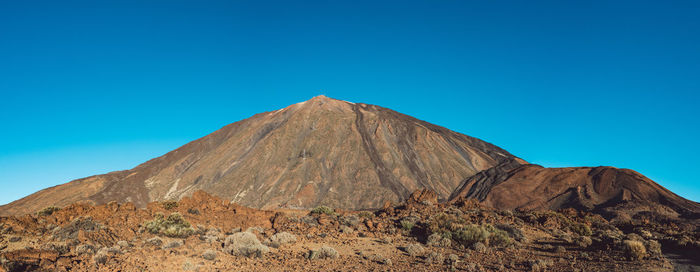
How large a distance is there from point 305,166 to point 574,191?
44041 millimetres

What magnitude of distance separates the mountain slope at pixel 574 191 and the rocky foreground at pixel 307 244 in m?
32.2

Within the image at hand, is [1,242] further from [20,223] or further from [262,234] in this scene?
[262,234]

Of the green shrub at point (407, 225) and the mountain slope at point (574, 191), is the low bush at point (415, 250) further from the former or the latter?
the mountain slope at point (574, 191)

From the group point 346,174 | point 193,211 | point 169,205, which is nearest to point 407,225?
point 193,211

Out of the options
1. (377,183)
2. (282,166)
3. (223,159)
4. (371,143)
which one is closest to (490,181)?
(377,183)

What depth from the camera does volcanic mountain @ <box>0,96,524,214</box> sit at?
63.9 meters

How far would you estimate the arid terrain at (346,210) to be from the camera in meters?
11.5

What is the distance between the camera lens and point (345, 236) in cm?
1591

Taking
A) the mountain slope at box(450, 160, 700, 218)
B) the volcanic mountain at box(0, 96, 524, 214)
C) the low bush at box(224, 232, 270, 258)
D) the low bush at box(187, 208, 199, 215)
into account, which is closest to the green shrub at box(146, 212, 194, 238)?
the low bush at box(187, 208, 199, 215)

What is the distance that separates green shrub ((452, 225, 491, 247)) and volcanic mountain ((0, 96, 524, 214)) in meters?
46.5

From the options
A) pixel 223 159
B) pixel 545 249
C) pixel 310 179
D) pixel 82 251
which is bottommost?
pixel 545 249

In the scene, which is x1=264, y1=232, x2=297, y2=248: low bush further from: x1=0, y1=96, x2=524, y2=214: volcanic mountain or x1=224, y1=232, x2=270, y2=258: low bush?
x1=0, y1=96, x2=524, y2=214: volcanic mountain

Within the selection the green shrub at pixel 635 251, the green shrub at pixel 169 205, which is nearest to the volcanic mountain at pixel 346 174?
the green shrub at pixel 169 205

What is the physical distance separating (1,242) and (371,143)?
6675 cm
